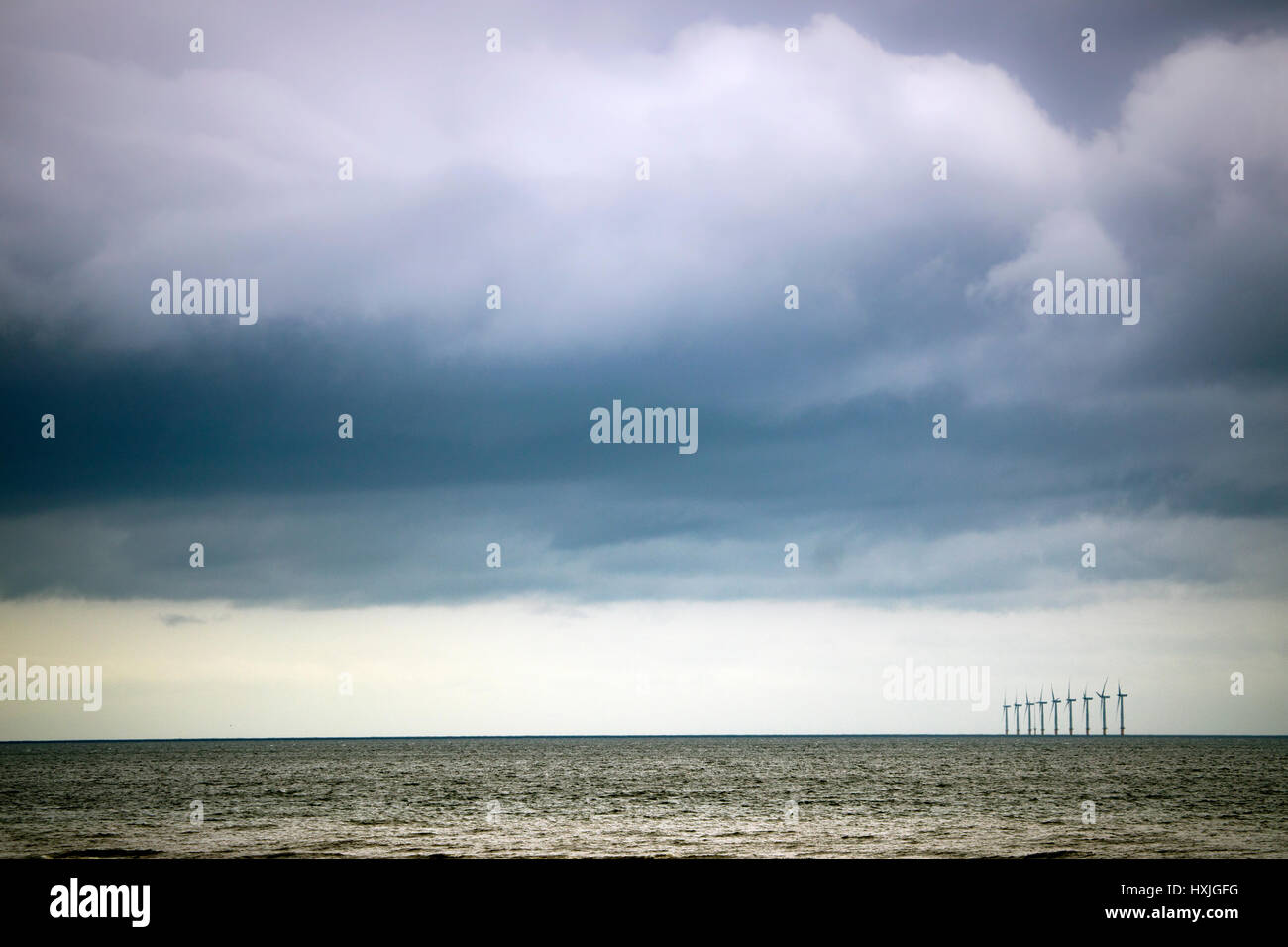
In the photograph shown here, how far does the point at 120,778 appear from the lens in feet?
434

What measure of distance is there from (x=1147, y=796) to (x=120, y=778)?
11199 centimetres

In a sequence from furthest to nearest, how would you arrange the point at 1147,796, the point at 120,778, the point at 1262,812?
the point at 120,778
the point at 1147,796
the point at 1262,812
